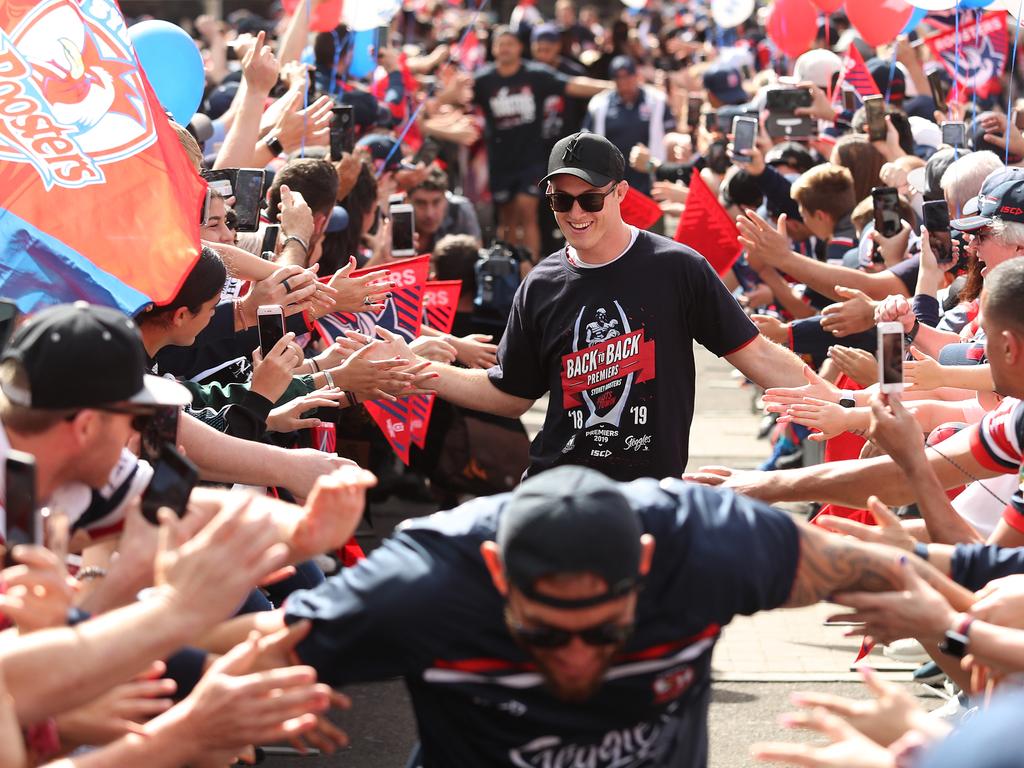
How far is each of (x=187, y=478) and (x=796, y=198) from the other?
5.74 meters

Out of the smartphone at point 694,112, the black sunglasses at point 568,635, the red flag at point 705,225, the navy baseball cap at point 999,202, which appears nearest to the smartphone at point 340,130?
the red flag at point 705,225

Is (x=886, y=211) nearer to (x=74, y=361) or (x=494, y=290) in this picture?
(x=494, y=290)

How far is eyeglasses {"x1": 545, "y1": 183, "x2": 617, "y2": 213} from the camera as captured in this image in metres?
5.13

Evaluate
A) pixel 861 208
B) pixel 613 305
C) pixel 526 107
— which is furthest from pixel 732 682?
pixel 526 107

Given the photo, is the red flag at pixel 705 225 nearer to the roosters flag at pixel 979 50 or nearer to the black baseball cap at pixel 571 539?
the roosters flag at pixel 979 50

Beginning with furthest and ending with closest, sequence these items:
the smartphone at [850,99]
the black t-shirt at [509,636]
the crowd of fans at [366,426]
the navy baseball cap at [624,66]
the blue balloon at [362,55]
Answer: the navy baseball cap at [624,66] → the blue balloon at [362,55] → the smartphone at [850,99] → the black t-shirt at [509,636] → the crowd of fans at [366,426]

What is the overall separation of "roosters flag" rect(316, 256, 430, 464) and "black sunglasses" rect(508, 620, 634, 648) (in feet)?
11.3

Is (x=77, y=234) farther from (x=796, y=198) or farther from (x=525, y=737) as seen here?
(x=796, y=198)

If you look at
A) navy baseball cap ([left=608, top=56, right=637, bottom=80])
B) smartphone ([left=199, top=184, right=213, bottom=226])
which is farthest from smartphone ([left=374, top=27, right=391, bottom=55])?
smartphone ([left=199, top=184, right=213, bottom=226])

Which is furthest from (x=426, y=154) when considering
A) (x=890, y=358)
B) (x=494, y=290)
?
(x=890, y=358)

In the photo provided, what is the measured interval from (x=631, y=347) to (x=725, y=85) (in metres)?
10.3

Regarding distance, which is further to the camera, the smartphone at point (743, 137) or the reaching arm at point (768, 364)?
the smartphone at point (743, 137)

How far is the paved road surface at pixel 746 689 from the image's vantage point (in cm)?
545

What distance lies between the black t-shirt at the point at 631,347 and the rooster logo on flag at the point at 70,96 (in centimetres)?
153
